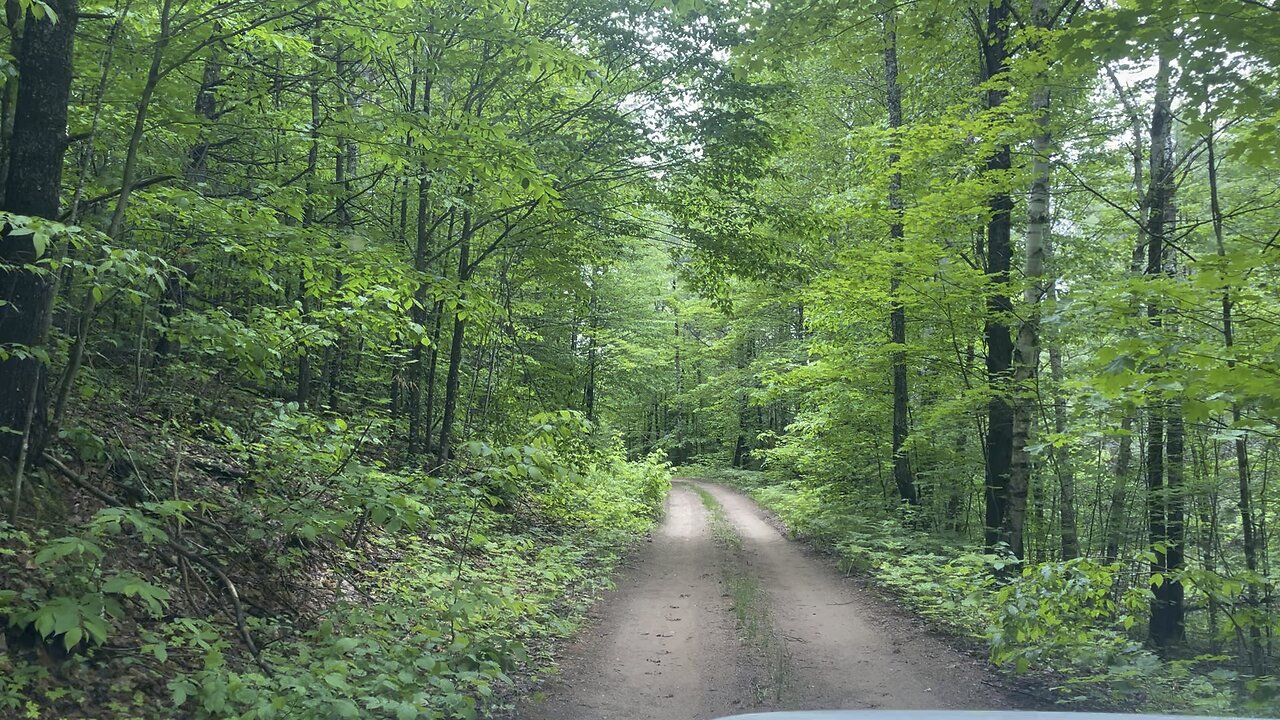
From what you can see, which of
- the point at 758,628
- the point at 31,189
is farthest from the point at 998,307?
the point at 31,189

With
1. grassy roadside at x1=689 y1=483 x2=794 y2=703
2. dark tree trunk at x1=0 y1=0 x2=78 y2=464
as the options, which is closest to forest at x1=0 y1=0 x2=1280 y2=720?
dark tree trunk at x1=0 y1=0 x2=78 y2=464

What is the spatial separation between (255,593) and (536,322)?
1193cm

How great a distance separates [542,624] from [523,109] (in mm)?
8230

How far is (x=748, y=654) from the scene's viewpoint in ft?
23.4

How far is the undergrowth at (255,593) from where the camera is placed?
13.0ft

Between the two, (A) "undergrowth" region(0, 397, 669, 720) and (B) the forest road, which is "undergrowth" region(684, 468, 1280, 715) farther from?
(A) "undergrowth" region(0, 397, 669, 720)

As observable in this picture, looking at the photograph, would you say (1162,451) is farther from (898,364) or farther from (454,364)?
(454,364)

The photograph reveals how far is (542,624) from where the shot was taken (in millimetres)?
7582

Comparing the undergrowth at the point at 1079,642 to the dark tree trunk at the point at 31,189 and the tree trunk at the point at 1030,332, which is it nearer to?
the tree trunk at the point at 1030,332

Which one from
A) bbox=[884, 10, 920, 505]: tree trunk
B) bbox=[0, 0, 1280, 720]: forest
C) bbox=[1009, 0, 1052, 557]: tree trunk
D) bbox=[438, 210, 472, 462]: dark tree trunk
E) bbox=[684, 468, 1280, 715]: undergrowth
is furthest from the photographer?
bbox=[884, 10, 920, 505]: tree trunk

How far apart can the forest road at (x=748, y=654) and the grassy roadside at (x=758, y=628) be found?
0.02 m

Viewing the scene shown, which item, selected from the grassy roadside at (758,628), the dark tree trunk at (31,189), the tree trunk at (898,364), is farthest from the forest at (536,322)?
the grassy roadside at (758,628)

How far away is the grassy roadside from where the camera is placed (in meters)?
6.27

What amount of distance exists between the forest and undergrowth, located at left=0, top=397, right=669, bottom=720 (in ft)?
0.13
